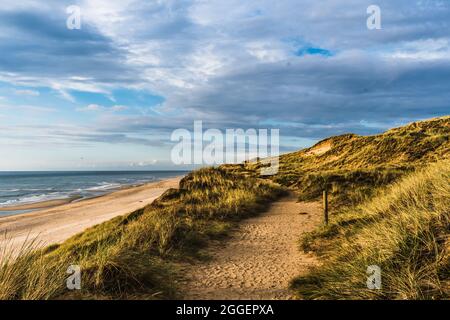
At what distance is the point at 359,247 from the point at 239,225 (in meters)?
5.86

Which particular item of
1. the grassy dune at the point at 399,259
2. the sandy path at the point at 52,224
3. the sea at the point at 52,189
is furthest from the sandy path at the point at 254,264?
the sea at the point at 52,189

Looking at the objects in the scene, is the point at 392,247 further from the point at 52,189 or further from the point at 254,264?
the point at 52,189

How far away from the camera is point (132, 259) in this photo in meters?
7.11

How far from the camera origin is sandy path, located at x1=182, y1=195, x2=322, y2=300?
6.71m

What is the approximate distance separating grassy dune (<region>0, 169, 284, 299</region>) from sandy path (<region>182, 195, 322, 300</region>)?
1.80 feet

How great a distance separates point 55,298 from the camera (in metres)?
5.27

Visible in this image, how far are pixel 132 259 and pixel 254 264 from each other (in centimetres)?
296

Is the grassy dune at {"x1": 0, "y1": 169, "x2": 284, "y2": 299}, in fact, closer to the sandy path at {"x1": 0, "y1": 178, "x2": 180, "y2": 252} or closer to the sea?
the sandy path at {"x1": 0, "y1": 178, "x2": 180, "y2": 252}

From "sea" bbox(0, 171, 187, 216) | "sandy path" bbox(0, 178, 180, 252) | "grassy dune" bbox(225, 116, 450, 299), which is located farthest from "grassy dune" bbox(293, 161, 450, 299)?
"sea" bbox(0, 171, 187, 216)

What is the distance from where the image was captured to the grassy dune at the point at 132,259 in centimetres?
539

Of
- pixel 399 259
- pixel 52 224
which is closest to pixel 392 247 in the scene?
pixel 399 259

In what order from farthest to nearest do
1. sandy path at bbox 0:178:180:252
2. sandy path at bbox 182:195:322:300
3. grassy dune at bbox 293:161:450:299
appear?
sandy path at bbox 0:178:180:252
sandy path at bbox 182:195:322:300
grassy dune at bbox 293:161:450:299

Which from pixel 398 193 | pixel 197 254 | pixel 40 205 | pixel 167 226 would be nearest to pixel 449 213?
pixel 398 193

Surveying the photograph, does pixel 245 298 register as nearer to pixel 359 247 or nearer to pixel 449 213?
pixel 359 247
